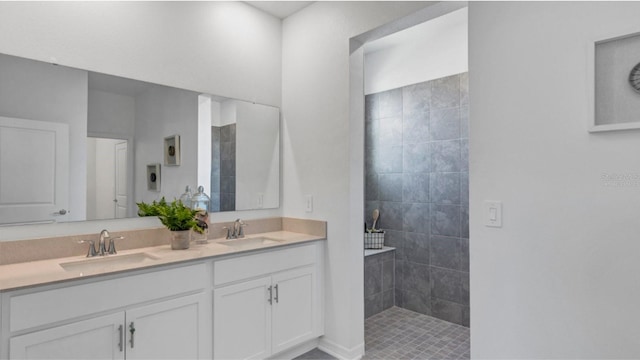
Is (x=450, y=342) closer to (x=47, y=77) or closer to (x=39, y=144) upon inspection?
(x=39, y=144)

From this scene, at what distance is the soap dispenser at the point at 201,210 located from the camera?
7.59 feet

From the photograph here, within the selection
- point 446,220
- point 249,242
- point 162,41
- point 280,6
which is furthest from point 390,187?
point 162,41

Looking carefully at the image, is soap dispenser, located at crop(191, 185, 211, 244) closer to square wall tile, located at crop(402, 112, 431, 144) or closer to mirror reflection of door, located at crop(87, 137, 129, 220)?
mirror reflection of door, located at crop(87, 137, 129, 220)

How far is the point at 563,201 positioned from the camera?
4.91ft

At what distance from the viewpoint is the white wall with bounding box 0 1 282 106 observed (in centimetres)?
185

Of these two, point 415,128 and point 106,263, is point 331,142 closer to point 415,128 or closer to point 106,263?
point 415,128

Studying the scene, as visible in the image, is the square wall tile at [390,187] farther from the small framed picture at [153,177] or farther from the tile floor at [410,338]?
the small framed picture at [153,177]

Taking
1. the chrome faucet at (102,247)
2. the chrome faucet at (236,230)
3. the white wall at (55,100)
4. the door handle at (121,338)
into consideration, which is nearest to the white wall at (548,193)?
the chrome faucet at (236,230)

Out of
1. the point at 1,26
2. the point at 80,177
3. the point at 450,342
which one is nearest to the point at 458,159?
the point at 450,342

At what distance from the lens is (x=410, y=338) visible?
2.84 meters

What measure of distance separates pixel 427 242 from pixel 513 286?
5.76 feet

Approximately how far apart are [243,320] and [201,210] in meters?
0.76

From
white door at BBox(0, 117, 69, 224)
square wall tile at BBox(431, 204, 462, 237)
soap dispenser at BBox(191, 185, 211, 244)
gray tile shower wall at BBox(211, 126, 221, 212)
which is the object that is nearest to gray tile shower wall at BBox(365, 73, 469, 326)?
square wall tile at BBox(431, 204, 462, 237)

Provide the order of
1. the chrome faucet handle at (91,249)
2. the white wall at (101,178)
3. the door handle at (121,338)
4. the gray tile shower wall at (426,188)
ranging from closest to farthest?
the door handle at (121,338) < the chrome faucet handle at (91,249) < the white wall at (101,178) < the gray tile shower wall at (426,188)
